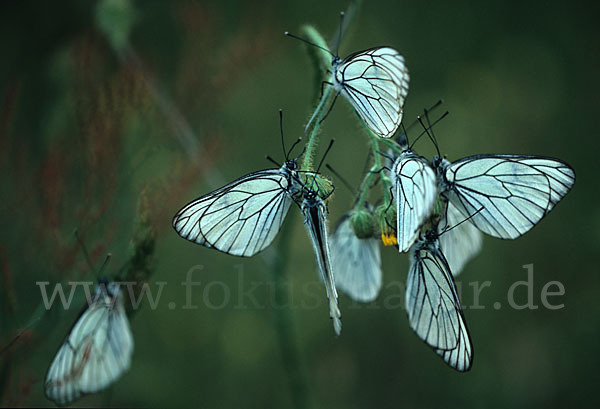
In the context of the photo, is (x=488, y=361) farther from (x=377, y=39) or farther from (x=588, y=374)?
(x=377, y=39)

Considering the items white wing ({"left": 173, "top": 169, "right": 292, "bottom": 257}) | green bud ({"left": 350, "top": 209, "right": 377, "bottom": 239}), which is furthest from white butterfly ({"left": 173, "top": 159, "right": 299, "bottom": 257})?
green bud ({"left": 350, "top": 209, "right": 377, "bottom": 239})

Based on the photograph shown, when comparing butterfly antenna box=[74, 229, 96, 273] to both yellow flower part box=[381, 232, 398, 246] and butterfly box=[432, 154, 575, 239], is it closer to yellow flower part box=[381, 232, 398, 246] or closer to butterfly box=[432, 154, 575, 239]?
yellow flower part box=[381, 232, 398, 246]

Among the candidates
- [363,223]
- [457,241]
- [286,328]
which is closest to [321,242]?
[363,223]

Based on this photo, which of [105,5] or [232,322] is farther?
[232,322]

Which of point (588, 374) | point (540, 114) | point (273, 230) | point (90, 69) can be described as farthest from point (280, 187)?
point (540, 114)

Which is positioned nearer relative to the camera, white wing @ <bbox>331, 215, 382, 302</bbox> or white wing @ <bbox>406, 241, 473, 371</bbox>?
white wing @ <bbox>406, 241, 473, 371</bbox>

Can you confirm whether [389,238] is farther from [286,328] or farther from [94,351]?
[94,351]
